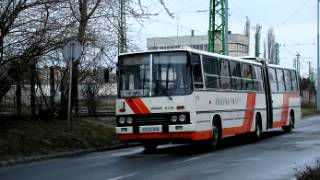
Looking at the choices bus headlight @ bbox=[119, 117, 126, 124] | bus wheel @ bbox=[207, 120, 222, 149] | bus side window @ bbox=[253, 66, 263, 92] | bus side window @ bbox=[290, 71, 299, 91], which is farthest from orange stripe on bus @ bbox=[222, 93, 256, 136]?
bus side window @ bbox=[290, 71, 299, 91]

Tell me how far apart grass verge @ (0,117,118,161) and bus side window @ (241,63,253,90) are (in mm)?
5015

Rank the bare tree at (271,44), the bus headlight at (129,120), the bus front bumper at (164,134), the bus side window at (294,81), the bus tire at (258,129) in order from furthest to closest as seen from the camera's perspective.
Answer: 1. the bare tree at (271,44)
2. the bus side window at (294,81)
3. the bus tire at (258,129)
4. the bus headlight at (129,120)
5. the bus front bumper at (164,134)

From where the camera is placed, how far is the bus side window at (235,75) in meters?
22.2

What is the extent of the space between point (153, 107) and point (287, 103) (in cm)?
1214

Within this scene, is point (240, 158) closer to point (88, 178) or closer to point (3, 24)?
point (88, 178)

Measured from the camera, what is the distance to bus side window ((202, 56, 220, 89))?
19.7m

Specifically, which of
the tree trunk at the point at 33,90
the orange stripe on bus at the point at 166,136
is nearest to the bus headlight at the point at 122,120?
the orange stripe on bus at the point at 166,136

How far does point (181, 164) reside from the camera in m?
15.7

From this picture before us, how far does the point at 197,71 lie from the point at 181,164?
394 cm

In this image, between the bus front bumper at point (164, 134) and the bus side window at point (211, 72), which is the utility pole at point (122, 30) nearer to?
the bus side window at point (211, 72)

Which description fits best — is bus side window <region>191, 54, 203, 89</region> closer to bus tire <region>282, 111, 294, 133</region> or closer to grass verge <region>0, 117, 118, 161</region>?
grass verge <region>0, 117, 118, 161</region>

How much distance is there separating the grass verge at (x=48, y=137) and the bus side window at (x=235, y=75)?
4.62 meters

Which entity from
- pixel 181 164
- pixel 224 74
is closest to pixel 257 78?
pixel 224 74

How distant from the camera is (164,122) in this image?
18.5m
